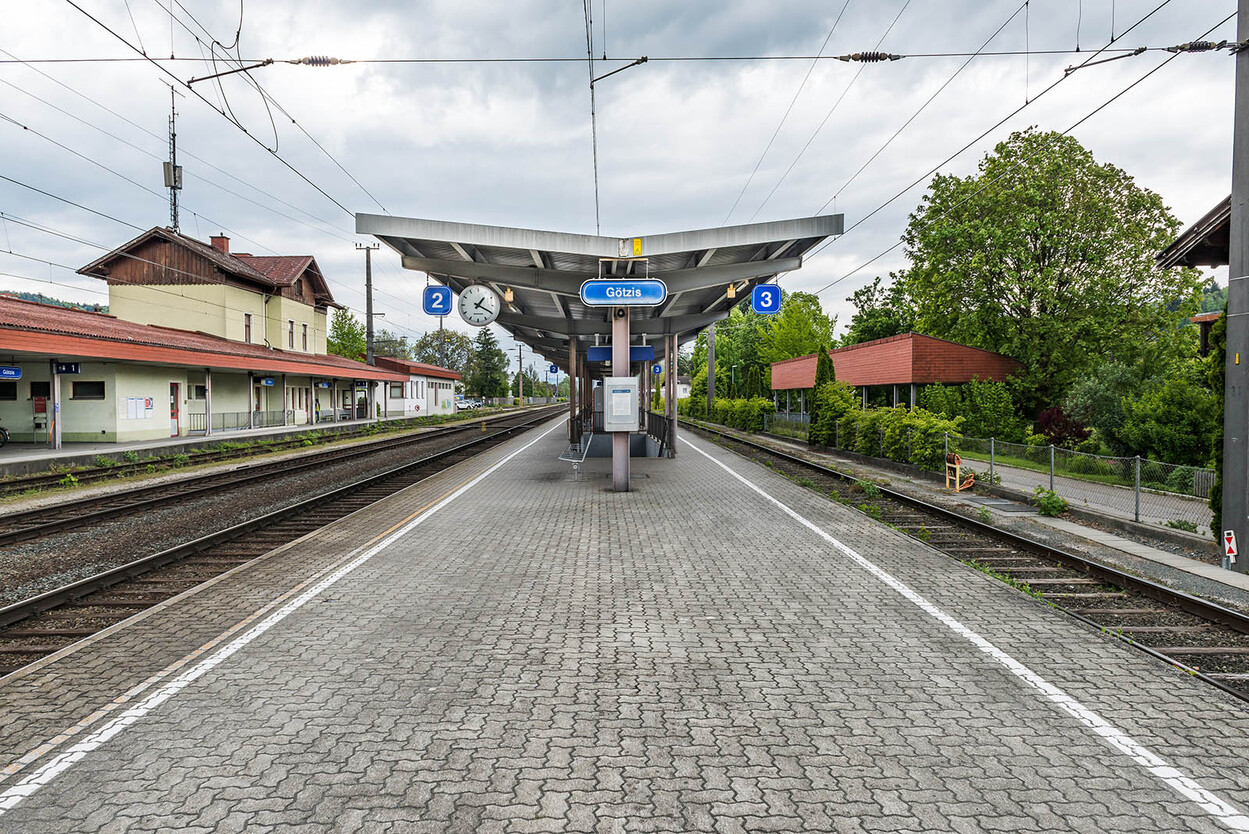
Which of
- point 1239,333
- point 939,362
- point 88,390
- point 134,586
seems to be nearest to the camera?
point 134,586

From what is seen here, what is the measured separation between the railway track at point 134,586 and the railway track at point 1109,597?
29.4 ft

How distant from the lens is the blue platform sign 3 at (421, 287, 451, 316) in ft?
49.1

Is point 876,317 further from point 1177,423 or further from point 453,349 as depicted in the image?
point 453,349

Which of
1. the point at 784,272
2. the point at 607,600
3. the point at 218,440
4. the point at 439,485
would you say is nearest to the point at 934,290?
the point at 784,272

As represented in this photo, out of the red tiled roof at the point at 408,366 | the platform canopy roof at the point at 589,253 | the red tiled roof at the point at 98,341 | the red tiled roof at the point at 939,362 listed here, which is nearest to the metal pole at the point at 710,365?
the red tiled roof at the point at 939,362

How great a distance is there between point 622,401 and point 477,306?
420 cm

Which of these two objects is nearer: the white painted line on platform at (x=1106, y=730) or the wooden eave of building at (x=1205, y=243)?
the white painted line on platform at (x=1106, y=730)

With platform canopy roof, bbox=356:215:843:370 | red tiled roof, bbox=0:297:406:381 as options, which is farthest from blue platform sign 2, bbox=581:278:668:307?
red tiled roof, bbox=0:297:406:381

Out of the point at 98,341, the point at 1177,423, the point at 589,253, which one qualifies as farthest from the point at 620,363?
the point at 98,341

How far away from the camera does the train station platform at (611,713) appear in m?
3.10

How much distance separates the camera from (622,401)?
13.9 meters

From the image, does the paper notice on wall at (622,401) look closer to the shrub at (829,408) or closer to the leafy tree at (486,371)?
the shrub at (829,408)

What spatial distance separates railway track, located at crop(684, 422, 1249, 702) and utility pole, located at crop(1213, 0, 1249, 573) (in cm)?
156

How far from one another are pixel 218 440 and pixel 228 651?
81.7ft
